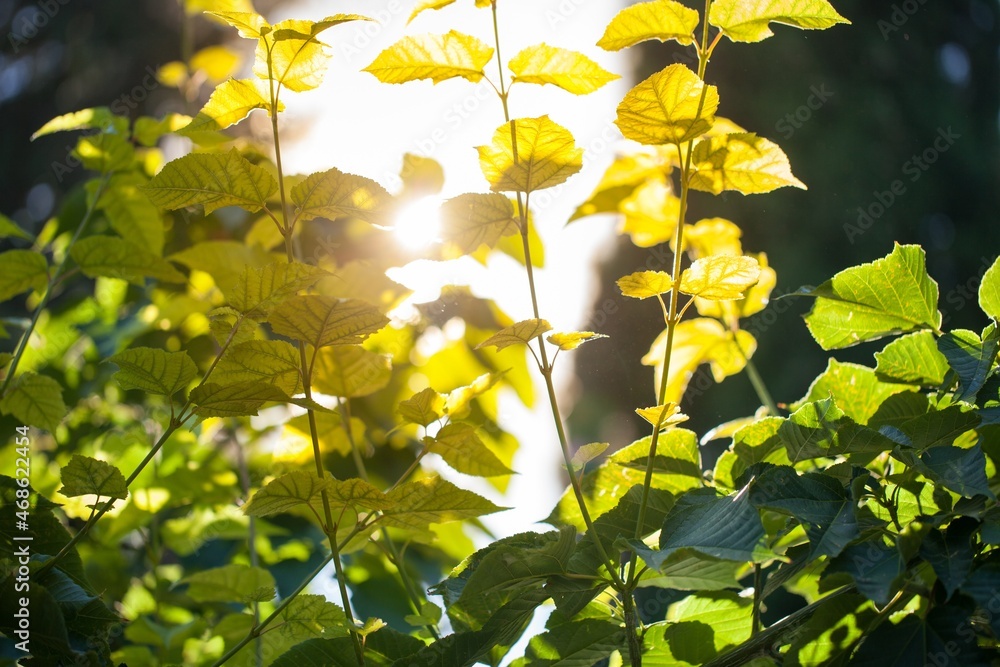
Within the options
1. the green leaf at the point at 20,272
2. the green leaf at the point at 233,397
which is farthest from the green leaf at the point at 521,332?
the green leaf at the point at 20,272

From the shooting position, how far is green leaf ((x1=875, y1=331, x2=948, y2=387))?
0.52m

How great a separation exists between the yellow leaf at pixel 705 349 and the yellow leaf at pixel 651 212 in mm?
99

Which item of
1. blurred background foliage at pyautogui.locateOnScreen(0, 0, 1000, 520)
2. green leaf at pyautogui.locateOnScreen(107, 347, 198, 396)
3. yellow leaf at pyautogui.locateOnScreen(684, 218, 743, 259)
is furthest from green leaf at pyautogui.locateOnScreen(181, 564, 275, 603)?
blurred background foliage at pyautogui.locateOnScreen(0, 0, 1000, 520)

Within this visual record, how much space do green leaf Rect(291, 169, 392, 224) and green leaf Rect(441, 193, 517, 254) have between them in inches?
1.7

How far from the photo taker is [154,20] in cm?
364

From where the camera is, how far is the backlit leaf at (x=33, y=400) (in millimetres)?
636

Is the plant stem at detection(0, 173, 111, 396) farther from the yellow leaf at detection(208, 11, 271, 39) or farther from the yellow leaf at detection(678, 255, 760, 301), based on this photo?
the yellow leaf at detection(678, 255, 760, 301)

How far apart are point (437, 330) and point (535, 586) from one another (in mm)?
561

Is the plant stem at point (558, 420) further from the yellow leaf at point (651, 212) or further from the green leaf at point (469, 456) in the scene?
the yellow leaf at point (651, 212)

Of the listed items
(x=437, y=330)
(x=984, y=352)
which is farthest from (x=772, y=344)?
(x=984, y=352)

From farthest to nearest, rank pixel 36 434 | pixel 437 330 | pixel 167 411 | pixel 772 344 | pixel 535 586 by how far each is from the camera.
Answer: pixel 772 344
pixel 36 434
pixel 167 411
pixel 437 330
pixel 535 586

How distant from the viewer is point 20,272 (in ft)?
2.36

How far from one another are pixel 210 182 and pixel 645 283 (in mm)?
275

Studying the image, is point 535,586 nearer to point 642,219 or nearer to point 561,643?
point 561,643
